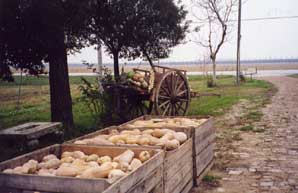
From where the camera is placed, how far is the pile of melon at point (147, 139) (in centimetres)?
519

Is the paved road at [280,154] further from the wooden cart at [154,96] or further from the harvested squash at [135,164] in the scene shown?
the wooden cart at [154,96]

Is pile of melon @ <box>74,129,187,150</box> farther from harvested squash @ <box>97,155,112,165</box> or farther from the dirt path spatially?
the dirt path

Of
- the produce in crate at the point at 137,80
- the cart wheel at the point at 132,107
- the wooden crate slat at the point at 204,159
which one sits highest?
the produce in crate at the point at 137,80

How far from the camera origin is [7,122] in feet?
40.5

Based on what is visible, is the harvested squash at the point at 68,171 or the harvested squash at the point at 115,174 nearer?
the harvested squash at the point at 115,174

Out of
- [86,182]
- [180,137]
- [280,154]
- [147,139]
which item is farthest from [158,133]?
[280,154]

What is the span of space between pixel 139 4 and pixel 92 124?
456cm

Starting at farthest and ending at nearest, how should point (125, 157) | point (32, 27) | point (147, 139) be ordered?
point (32, 27) → point (147, 139) → point (125, 157)

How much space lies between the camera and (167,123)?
22.0 ft

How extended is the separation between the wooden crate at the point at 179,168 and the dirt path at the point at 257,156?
36 cm

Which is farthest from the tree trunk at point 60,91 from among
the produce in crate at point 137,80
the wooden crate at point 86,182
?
the wooden crate at point 86,182

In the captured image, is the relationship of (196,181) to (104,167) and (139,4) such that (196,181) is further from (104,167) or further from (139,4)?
(139,4)

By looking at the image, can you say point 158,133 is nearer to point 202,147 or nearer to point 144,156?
point 202,147

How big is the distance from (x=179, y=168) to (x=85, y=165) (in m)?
1.27
